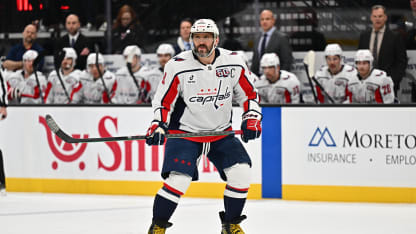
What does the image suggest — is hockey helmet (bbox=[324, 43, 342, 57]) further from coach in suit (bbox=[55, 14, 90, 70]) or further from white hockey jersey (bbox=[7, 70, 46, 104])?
white hockey jersey (bbox=[7, 70, 46, 104])

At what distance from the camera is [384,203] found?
6.25 m

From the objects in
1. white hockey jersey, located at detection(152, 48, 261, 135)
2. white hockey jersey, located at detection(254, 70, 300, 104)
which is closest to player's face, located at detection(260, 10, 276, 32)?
white hockey jersey, located at detection(254, 70, 300, 104)

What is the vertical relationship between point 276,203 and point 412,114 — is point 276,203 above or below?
below

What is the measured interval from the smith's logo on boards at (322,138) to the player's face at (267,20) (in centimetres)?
152

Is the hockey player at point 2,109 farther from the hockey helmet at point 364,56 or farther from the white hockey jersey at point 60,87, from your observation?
the hockey helmet at point 364,56

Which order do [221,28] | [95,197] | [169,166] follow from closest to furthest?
[169,166], [95,197], [221,28]

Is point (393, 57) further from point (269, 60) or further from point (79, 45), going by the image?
point (79, 45)

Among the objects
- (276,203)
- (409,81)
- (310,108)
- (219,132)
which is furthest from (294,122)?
(219,132)

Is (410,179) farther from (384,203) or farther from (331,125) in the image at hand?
(331,125)

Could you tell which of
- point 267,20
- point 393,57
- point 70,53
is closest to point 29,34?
point 70,53

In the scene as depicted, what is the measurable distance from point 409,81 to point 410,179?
1.35m

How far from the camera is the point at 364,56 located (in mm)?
6992

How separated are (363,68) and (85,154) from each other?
2.57 meters

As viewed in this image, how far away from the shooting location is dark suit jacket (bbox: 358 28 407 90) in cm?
712
